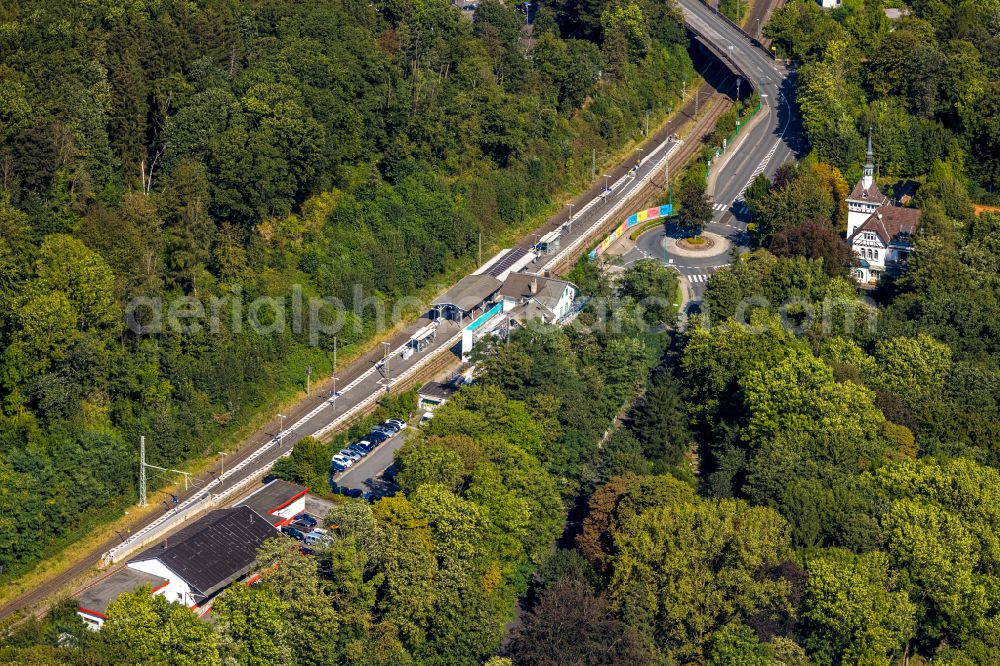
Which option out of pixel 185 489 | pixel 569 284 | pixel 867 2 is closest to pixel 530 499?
pixel 185 489

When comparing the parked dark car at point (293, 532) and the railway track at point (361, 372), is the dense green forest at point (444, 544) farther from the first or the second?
the railway track at point (361, 372)

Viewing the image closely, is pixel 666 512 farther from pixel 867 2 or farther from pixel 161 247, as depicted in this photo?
pixel 867 2

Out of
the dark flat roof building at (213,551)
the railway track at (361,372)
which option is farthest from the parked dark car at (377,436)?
the dark flat roof building at (213,551)

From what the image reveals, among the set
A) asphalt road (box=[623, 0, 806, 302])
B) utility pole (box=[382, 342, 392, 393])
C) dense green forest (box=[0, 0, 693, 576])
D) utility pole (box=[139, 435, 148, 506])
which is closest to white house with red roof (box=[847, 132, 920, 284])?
asphalt road (box=[623, 0, 806, 302])

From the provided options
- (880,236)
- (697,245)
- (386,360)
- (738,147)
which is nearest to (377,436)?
(386,360)

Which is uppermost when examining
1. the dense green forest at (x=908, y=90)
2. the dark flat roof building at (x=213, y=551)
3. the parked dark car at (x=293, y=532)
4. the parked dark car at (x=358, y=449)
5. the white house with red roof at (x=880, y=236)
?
the dense green forest at (x=908, y=90)
